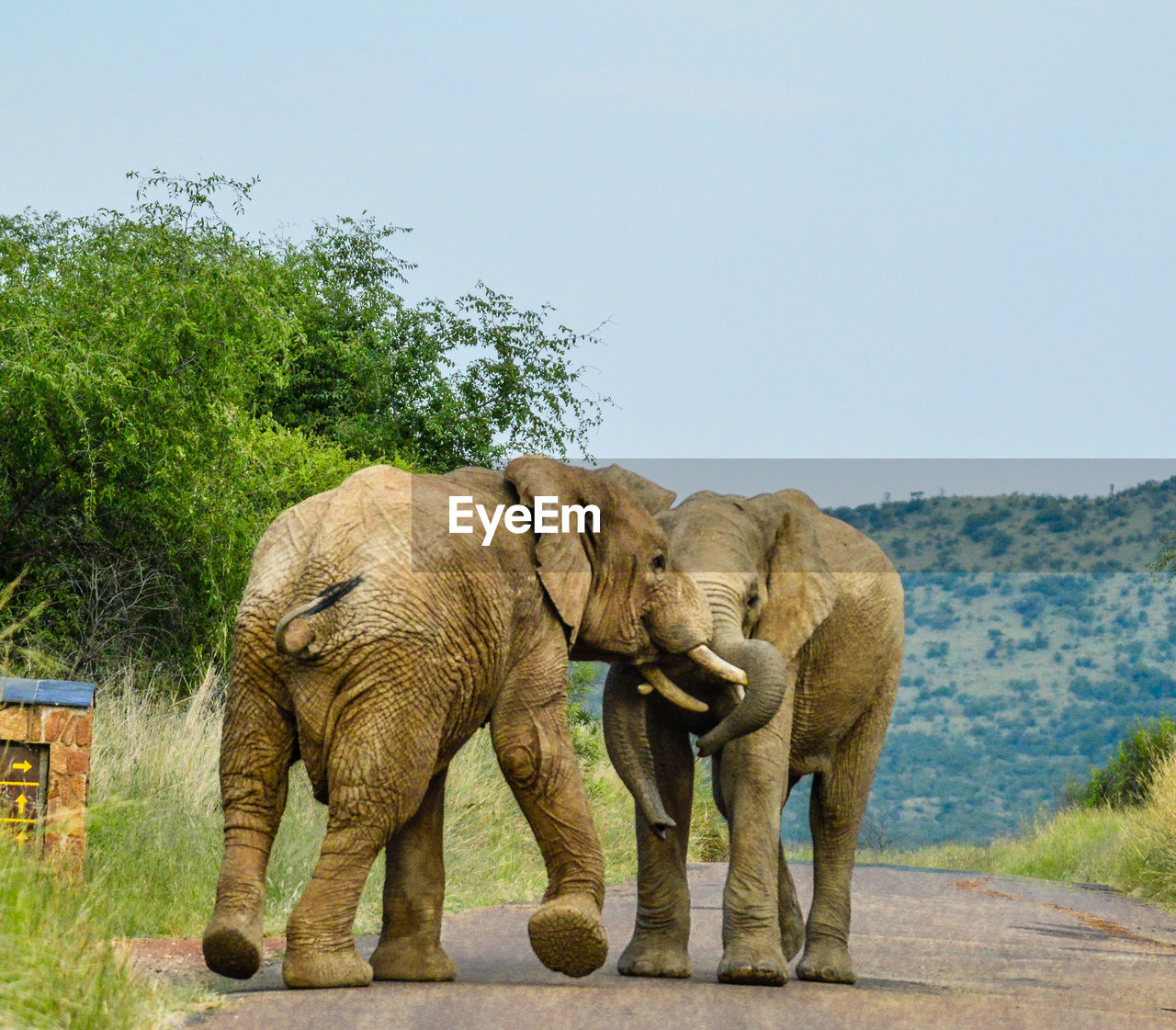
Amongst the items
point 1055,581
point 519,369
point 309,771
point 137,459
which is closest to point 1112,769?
point 519,369

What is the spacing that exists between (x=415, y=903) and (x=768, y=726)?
7.10 ft

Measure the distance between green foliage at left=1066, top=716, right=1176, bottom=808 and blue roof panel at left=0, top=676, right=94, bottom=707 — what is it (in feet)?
62.9

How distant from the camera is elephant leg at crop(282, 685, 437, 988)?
7.82m

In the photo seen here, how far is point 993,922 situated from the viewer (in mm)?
14891

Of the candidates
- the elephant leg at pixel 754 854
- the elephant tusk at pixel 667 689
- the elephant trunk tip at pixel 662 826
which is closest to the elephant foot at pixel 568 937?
the elephant leg at pixel 754 854

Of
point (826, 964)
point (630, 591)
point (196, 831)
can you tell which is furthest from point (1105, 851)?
point (630, 591)

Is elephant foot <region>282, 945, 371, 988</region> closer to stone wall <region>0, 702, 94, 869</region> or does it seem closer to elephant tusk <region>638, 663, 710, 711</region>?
elephant tusk <region>638, 663, 710, 711</region>

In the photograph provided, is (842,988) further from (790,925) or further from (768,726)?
(790,925)

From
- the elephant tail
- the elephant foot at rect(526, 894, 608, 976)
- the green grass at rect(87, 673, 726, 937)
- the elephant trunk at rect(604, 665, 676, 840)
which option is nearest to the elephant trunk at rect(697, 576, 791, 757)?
the elephant trunk at rect(604, 665, 676, 840)

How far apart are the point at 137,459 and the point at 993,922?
9.66 m

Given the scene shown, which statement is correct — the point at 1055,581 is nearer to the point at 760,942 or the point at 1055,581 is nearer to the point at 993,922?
the point at 993,922

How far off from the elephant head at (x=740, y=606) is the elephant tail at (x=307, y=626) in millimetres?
2319

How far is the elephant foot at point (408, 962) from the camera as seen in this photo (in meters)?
8.66

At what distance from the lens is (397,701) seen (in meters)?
7.89
